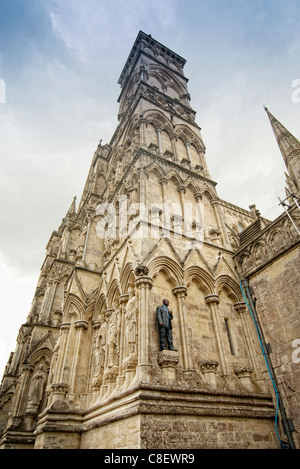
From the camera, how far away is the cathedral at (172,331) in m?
6.61

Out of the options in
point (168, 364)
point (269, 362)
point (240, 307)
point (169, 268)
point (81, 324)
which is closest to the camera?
point (168, 364)

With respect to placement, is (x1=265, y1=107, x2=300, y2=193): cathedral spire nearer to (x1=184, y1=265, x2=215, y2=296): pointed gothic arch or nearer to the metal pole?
the metal pole

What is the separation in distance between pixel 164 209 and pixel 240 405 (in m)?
6.52

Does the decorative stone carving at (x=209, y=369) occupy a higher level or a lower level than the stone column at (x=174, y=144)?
lower

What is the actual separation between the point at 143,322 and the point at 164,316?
545mm

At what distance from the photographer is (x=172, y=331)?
7.58 meters

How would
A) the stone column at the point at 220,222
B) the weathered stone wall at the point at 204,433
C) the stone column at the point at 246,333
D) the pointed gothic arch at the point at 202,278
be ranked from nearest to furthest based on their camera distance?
the weathered stone wall at the point at 204,433
the stone column at the point at 246,333
the pointed gothic arch at the point at 202,278
the stone column at the point at 220,222

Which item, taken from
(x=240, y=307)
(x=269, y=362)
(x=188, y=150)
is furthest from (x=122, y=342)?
(x=188, y=150)

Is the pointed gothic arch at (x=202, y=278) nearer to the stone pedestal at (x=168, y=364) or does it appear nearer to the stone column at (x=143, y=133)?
the stone pedestal at (x=168, y=364)

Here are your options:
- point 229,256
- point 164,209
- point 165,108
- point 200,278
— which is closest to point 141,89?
point 165,108

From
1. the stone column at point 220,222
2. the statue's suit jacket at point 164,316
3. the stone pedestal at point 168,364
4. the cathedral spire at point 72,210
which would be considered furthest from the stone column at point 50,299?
the stone pedestal at point 168,364

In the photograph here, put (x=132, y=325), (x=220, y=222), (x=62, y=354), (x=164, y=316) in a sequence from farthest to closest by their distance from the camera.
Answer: (x=220, y=222) → (x=62, y=354) → (x=132, y=325) → (x=164, y=316)

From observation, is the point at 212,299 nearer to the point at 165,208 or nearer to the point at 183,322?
the point at 183,322

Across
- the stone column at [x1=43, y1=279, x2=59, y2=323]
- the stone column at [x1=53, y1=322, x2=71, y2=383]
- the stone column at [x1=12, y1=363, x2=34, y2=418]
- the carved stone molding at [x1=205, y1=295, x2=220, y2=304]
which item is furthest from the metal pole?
the stone column at [x1=43, y1=279, x2=59, y2=323]
